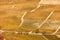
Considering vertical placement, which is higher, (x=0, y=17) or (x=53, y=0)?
(x=53, y=0)

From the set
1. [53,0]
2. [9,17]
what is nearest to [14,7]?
[9,17]

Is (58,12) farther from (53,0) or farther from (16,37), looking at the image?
(16,37)

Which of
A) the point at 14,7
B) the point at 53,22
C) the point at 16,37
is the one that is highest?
the point at 14,7

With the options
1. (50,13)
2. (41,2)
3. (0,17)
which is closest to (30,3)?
(41,2)

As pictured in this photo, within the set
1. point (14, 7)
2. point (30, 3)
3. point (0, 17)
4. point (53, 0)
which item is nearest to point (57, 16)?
point (53, 0)

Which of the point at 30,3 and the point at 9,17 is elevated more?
the point at 30,3

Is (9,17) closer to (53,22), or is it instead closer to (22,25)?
(22,25)

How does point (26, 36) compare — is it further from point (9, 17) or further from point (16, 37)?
point (9, 17)
